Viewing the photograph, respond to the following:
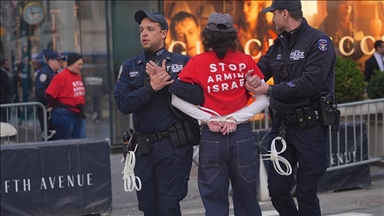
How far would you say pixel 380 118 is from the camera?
981cm

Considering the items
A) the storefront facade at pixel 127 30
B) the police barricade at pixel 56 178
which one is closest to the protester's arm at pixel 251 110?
the police barricade at pixel 56 178

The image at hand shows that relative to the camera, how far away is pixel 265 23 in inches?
→ 572

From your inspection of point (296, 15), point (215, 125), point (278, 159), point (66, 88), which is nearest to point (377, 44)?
point (66, 88)

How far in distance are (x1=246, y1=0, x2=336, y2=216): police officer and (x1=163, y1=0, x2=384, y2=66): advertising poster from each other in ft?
26.4

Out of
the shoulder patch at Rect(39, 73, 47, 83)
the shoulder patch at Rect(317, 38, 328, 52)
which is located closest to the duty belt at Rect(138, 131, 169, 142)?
the shoulder patch at Rect(317, 38, 328, 52)

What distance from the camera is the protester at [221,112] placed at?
5473 millimetres

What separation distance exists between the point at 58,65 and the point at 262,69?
612 centimetres

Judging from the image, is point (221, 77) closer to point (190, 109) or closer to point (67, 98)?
point (190, 109)

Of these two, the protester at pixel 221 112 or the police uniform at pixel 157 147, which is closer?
the protester at pixel 221 112

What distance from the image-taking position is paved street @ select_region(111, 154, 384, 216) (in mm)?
8117

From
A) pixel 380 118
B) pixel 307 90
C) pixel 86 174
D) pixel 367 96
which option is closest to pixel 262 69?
pixel 307 90

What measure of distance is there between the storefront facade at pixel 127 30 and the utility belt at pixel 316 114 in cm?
756

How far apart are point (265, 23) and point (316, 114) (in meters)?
8.75

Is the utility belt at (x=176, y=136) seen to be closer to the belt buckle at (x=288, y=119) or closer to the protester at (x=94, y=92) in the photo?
the belt buckle at (x=288, y=119)
